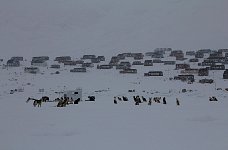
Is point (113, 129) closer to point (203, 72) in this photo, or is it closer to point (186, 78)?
point (186, 78)

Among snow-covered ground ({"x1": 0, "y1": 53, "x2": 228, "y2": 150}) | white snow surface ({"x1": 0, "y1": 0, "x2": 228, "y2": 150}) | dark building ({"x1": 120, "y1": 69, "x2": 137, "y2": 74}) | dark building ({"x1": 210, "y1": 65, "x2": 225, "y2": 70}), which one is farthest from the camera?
dark building ({"x1": 210, "y1": 65, "x2": 225, "y2": 70})

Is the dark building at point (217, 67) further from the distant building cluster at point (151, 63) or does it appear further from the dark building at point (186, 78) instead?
the dark building at point (186, 78)

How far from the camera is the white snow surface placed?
11508mm

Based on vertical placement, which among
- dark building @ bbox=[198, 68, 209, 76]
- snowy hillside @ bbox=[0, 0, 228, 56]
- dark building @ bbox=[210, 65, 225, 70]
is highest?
snowy hillside @ bbox=[0, 0, 228, 56]

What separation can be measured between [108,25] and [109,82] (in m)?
47.3

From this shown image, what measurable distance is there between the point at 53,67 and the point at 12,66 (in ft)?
20.0

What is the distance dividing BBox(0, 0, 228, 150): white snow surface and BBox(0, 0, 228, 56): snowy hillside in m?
0.19

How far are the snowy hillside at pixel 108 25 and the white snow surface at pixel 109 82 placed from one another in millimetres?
185

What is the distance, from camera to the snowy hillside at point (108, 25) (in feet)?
256

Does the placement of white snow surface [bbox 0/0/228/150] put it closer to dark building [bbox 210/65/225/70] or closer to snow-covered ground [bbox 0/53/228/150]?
snow-covered ground [bbox 0/53/228/150]

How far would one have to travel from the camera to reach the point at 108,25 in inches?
3565

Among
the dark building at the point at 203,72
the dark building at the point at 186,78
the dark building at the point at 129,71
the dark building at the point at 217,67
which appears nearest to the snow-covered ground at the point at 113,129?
the dark building at the point at 186,78

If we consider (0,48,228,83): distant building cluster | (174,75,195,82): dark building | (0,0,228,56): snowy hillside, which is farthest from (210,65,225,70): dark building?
(0,0,228,56): snowy hillside

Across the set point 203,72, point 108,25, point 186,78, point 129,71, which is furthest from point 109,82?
point 108,25
